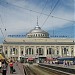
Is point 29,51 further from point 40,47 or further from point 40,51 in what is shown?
point 40,47

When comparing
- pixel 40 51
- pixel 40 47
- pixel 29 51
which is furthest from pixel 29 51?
pixel 40 47

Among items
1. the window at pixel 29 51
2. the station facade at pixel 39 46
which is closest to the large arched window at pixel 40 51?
the station facade at pixel 39 46

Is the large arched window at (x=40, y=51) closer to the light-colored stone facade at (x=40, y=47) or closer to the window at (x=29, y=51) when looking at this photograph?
the light-colored stone facade at (x=40, y=47)

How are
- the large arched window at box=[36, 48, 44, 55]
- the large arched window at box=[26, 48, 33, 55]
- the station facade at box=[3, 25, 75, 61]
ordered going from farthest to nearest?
the large arched window at box=[36, 48, 44, 55] → the station facade at box=[3, 25, 75, 61] → the large arched window at box=[26, 48, 33, 55]

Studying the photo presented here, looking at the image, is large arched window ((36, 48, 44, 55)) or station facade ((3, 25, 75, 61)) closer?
station facade ((3, 25, 75, 61))

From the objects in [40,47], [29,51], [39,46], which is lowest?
[29,51]

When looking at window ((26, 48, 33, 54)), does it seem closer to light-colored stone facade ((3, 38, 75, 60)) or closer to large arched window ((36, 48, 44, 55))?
light-colored stone facade ((3, 38, 75, 60))

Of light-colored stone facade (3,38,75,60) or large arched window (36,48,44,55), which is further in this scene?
large arched window (36,48,44,55)

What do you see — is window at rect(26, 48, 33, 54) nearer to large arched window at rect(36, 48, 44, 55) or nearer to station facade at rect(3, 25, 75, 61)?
station facade at rect(3, 25, 75, 61)

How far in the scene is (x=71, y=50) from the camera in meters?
184

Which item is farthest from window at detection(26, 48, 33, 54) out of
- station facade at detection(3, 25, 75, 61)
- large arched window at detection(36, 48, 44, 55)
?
large arched window at detection(36, 48, 44, 55)

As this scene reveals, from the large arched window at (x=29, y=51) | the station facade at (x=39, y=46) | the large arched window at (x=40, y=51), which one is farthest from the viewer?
the large arched window at (x=40, y=51)

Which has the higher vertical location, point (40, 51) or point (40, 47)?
point (40, 47)

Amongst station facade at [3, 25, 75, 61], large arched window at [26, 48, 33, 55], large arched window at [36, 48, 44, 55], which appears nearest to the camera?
large arched window at [26, 48, 33, 55]
